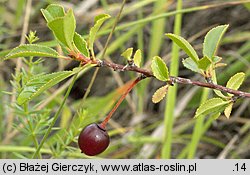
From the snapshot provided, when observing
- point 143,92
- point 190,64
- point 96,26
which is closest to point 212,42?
point 190,64

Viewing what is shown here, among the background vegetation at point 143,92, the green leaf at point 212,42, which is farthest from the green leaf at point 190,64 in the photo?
the background vegetation at point 143,92

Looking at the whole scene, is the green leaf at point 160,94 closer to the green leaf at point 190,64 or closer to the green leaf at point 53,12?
the green leaf at point 190,64

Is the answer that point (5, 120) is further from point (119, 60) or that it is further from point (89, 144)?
point (89, 144)

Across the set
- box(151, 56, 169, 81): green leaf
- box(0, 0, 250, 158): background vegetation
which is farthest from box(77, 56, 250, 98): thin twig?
box(0, 0, 250, 158): background vegetation

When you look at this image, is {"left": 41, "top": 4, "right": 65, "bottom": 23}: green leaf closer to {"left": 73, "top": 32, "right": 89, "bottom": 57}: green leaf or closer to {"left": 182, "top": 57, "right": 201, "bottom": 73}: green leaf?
{"left": 73, "top": 32, "right": 89, "bottom": 57}: green leaf


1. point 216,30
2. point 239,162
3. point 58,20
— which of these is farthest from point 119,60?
point 58,20

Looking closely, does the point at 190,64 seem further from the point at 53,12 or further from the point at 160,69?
the point at 53,12
